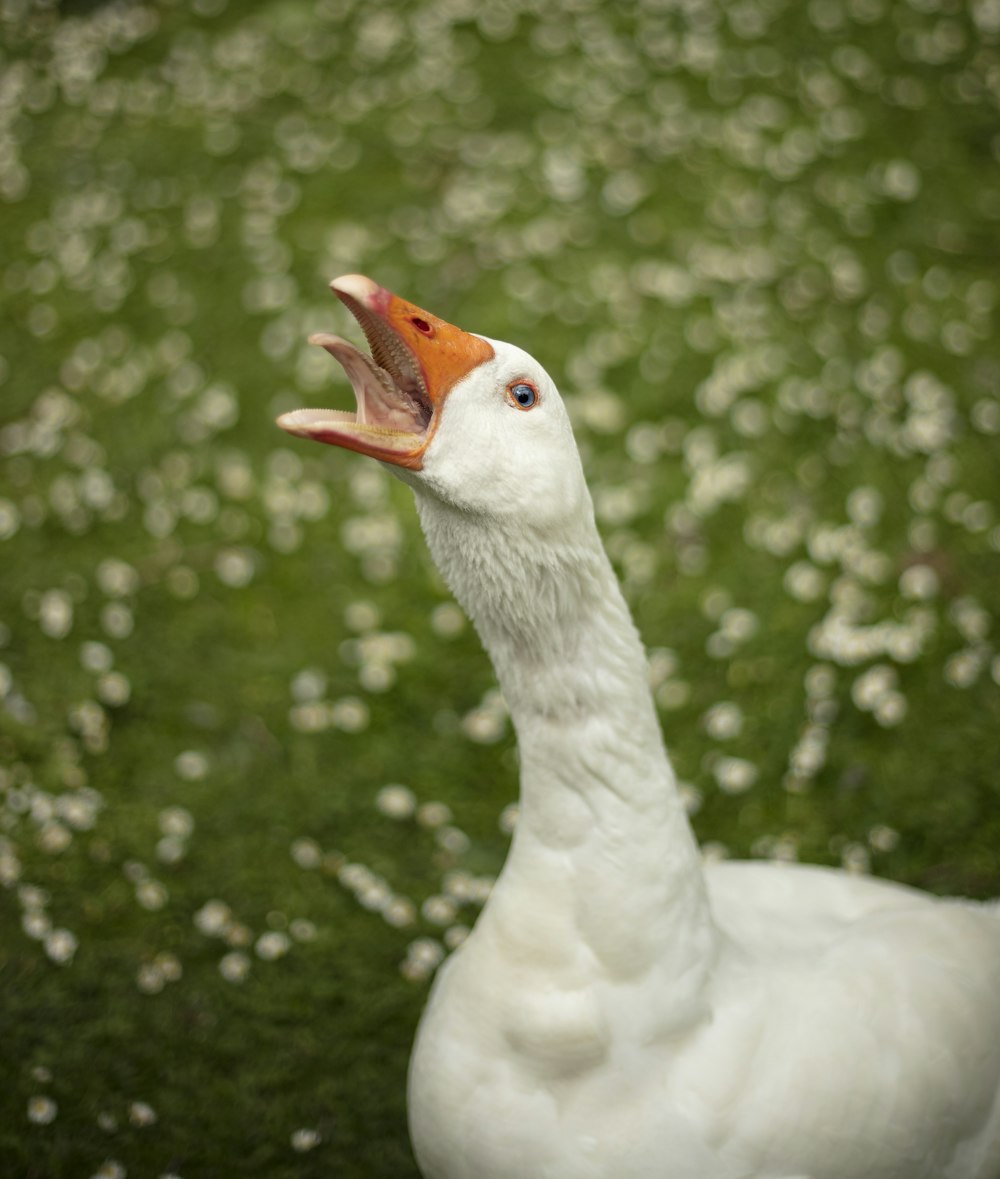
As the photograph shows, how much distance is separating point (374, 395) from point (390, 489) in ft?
10.4

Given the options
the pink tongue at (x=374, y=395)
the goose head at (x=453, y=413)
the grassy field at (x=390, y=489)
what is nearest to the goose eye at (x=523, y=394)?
the goose head at (x=453, y=413)

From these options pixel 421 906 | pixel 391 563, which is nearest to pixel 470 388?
pixel 421 906

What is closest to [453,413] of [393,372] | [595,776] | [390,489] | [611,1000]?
[393,372]

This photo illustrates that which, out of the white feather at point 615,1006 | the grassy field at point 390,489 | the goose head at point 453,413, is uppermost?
the goose head at point 453,413

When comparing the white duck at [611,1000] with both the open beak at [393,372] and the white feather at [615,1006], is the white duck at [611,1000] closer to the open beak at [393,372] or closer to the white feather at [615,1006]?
the white feather at [615,1006]

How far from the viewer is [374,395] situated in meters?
1.75

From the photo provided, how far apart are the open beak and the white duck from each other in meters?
0.12

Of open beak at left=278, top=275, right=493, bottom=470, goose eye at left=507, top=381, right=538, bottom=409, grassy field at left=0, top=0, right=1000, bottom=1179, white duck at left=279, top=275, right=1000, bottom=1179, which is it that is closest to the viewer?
open beak at left=278, top=275, right=493, bottom=470

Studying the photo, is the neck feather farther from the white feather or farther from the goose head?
the goose head

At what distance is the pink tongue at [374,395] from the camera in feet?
5.57

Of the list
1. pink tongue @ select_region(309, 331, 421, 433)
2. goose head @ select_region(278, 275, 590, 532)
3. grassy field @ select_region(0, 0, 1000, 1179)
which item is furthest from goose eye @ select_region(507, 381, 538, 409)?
grassy field @ select_region(0, 0, 1000, 1179)

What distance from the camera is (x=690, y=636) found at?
422 cm

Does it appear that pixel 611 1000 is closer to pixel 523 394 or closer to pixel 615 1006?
pixel 615 1006

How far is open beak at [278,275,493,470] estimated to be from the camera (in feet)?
5.37
